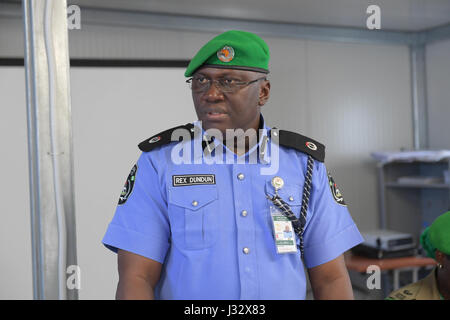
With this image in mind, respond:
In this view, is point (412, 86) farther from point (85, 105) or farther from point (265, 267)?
point (265, 267)

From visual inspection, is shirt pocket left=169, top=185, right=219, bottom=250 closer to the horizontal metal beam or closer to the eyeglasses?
the eyeglasses

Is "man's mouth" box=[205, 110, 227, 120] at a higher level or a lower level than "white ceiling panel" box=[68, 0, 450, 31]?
lower

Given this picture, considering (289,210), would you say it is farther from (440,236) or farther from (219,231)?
(440,236)

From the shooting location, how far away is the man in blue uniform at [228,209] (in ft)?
2.47

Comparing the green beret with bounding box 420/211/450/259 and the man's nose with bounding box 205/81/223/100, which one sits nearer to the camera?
the man's nose with bounding box 205/81/223/100

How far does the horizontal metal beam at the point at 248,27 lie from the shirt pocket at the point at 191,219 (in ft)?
8.14

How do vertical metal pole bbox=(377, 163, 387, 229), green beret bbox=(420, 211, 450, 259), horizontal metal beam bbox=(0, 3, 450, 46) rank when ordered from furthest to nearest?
1. vertical metal pole bbox=(377, 163, 387, 229)
2. horizontal metal beam bbox=(0, 3, 450, 46)
3. green beret bbox=(420, 211, 450, 259)

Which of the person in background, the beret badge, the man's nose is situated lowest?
the person in background

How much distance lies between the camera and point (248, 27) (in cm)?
337

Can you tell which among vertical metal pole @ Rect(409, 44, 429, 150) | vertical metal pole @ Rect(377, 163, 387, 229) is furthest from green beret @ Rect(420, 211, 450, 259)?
vertical metal pole @ Rect(409, 44, 429, 150)

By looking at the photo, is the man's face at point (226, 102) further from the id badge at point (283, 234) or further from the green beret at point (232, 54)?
the id badge at point (283, 234)

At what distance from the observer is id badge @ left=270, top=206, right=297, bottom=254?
756 millimetres

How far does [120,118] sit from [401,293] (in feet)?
5.94

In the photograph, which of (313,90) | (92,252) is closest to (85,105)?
(92,252)
